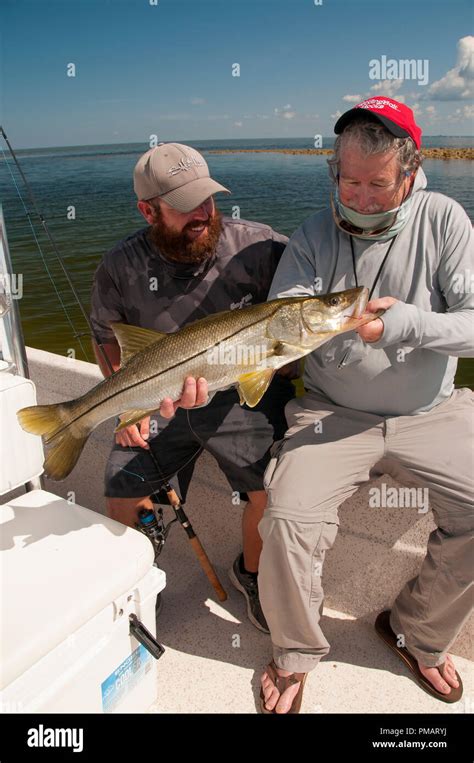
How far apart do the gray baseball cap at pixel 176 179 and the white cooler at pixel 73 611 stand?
129 centimetres

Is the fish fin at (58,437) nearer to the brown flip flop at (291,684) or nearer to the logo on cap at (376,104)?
the brown flip flop at (291,684)

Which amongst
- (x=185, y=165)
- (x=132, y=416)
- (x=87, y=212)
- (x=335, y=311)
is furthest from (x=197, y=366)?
(x=87, y=212)

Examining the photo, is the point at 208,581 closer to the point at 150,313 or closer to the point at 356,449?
the point at 356,449

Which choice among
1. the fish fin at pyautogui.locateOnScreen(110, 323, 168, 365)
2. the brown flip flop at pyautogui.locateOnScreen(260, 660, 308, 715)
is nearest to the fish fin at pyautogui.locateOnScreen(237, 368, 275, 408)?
the fish fin at pyautogui.locateOnScreen(110, 323, 168, 365)

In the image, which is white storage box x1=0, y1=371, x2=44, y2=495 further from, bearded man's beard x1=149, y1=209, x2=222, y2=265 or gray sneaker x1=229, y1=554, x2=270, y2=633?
gray sneaker x1=229, y1=554, x2=270, y2=633

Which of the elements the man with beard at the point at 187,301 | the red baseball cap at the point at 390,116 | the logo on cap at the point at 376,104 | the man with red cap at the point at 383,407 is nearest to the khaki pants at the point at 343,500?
the man with red cap at the point at 383,407

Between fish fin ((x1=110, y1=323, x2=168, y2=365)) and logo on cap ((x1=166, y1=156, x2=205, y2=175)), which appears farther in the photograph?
logo on cap ((x1=166, y1=156, x2=205, y2=175))

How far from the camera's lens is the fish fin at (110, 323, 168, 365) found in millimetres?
2635

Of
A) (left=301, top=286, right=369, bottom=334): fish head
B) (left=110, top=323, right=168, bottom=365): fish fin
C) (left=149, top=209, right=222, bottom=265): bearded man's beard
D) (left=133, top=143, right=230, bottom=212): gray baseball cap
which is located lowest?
(left=110, top=323, right=168, bottom=365): fish fin

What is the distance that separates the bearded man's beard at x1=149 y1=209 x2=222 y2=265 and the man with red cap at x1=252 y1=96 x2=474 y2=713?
434mm

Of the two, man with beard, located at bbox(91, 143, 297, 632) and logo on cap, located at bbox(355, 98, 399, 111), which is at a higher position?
logo on cap, located at bbox(355, 98, 399, 111)

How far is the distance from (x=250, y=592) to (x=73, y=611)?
1.48m

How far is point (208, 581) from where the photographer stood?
344 cm
